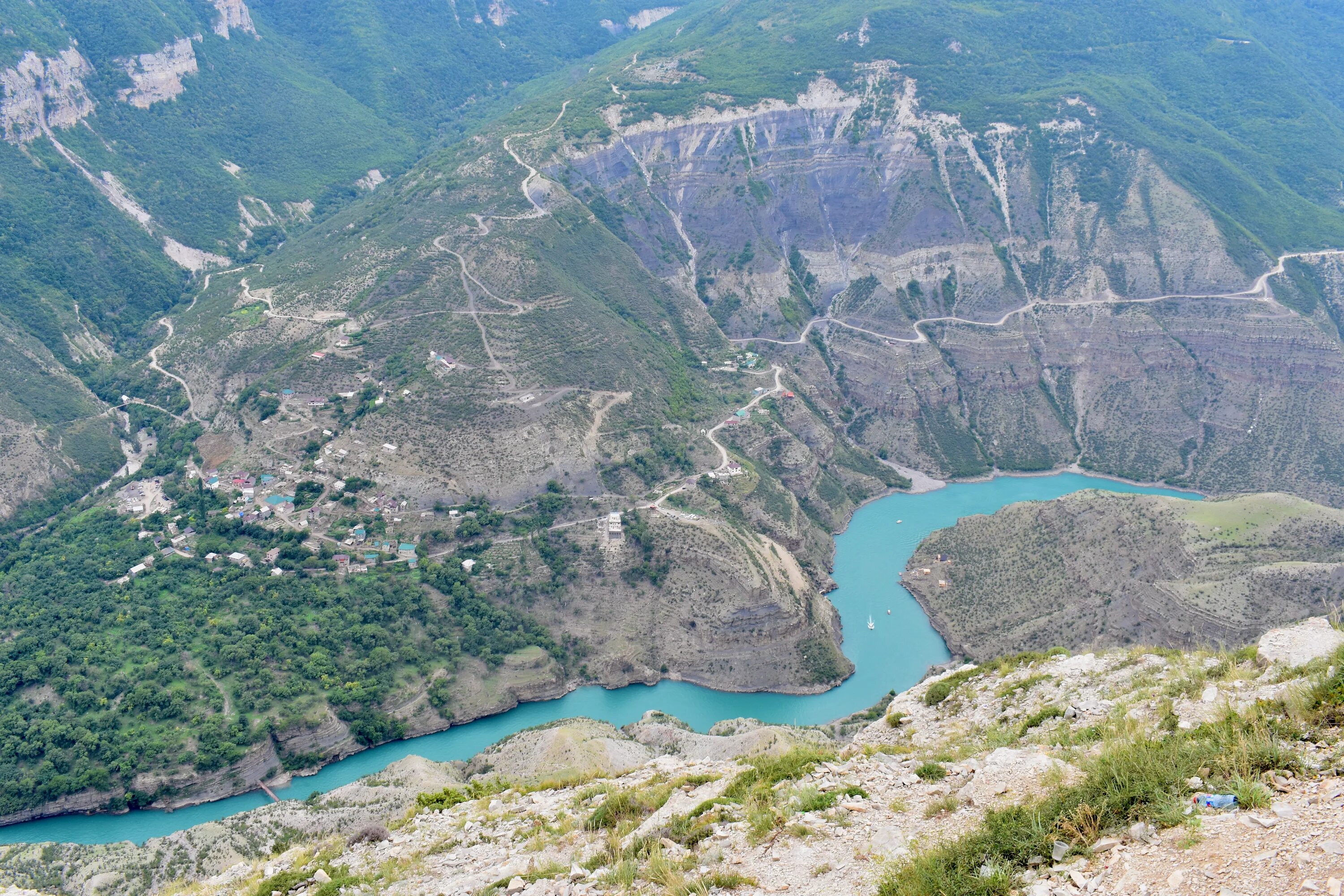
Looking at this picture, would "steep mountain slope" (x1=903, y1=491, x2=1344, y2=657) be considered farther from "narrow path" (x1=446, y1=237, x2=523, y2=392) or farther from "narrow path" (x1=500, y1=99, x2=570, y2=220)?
Result: "narrow path" (x1=500, y1=99, x2=570, y2=220)

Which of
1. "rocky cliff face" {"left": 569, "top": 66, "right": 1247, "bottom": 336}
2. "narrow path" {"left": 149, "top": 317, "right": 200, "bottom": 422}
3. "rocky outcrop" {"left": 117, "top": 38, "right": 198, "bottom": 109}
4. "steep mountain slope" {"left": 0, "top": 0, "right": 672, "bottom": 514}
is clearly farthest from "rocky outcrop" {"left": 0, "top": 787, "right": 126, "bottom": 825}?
"rocky outcrop" {"left": 117, "top": 38, "right": 198, "bottom": 109}

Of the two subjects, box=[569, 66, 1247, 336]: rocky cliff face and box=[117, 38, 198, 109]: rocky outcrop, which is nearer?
box=[569, 66, 1247, 336]: rocky cliff face

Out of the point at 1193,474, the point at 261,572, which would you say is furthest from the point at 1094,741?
the point at 1193,474

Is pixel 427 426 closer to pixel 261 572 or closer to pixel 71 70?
pixel 261 572

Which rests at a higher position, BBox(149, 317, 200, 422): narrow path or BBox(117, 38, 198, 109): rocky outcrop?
BBox(117, 38, 198, 109): rocky outcrop

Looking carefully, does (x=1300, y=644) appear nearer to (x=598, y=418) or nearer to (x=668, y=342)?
(x=598, y=418)

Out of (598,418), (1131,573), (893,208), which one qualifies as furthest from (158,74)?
(1131,573)

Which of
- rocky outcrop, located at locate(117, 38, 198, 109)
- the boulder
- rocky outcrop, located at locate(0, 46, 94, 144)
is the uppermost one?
rocky outcrop, located at locate(117, 38, 198, 109)
